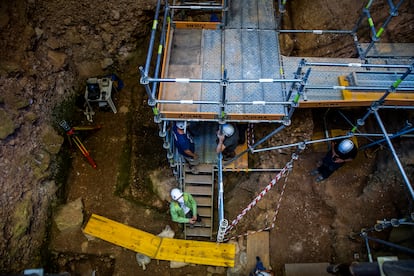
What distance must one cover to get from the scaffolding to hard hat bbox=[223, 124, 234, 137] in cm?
60

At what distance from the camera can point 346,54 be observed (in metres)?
8.41

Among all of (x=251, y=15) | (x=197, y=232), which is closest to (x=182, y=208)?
(x=197, y=232)

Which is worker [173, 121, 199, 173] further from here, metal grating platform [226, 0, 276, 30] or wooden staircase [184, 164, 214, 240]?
metal grating platform [226, 0, 276, 30]

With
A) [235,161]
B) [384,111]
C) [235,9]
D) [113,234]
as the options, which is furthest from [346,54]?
[113,234]

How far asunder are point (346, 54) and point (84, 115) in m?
7.77

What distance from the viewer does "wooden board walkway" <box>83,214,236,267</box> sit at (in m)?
7.85

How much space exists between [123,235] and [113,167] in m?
1.99

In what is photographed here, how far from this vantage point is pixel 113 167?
915cm

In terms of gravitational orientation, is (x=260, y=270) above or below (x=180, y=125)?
below

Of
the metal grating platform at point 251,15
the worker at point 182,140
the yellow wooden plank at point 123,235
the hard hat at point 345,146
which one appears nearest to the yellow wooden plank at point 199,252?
the yellow wooden plank at point 123,235

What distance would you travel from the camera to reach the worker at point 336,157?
746cm

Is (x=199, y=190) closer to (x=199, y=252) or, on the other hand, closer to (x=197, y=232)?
(x=197, y=232)

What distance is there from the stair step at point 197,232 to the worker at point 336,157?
3250 millimetres

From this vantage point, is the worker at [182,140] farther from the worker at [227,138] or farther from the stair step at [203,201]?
the stair step at [203,201]
